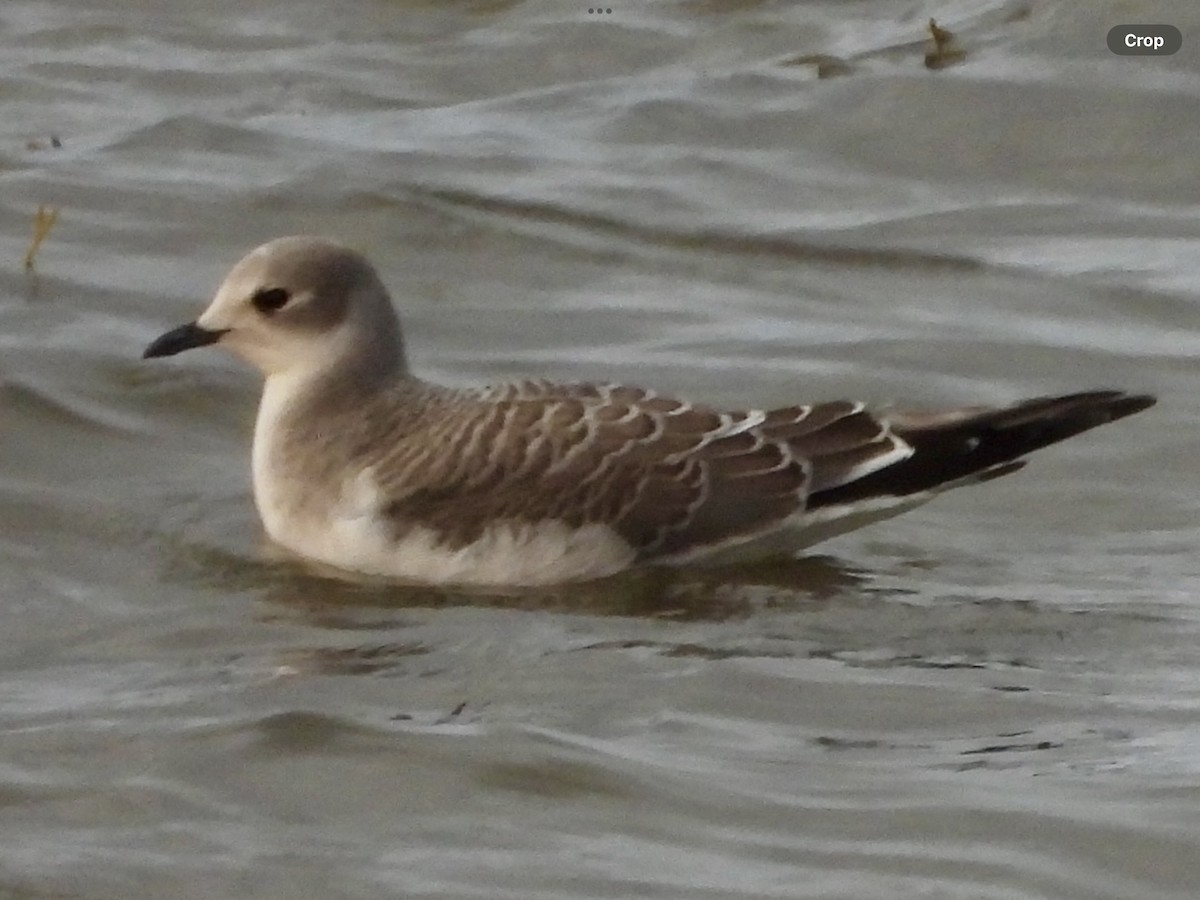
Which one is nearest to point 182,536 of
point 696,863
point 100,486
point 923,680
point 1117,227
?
point 100,486

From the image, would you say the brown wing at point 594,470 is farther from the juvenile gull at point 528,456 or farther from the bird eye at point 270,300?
the bird eye at point 270,300

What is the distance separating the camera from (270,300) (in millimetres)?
9258

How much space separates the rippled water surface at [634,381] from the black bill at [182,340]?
472 mm

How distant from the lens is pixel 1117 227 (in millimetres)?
12523

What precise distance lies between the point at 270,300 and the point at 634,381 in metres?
1.74

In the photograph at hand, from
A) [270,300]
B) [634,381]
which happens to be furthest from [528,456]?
[634,381]

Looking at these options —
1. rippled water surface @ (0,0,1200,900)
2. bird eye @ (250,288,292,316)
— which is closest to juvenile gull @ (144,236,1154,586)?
bird eye @ (250,288,292,316)

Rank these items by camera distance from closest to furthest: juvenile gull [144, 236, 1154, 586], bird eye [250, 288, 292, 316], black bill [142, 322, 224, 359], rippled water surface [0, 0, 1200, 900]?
rippled water surface [0, 0, 1200, 900] → juvenile gull [144, 236, 1154, 586] → black bill [142, 322, 224, 359] → bird eye [250, 288, 292, 316]

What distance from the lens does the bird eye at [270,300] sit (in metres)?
9.24

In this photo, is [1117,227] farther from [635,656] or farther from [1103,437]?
[635,656]

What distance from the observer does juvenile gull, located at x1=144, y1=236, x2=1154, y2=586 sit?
8.72m

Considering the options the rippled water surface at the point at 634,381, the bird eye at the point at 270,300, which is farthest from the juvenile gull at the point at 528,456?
the rippled water surface at the point at 634,381

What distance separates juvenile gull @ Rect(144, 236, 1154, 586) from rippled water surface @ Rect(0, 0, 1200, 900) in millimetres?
160

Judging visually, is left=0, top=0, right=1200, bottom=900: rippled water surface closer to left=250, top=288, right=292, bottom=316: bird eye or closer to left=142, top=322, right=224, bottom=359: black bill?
left=142, top=322, right=224, bottom=359: black bill
